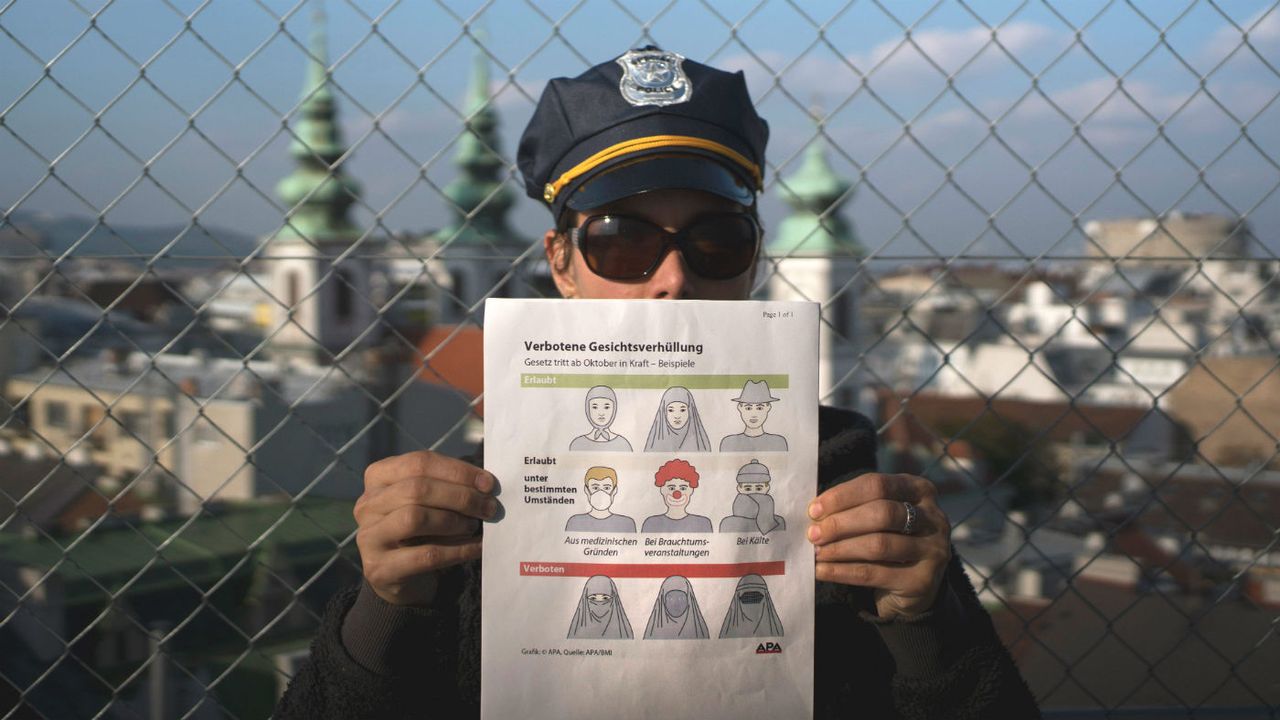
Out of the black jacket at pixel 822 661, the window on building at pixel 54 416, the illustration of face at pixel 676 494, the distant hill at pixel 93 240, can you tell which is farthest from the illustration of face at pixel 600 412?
the window on building at pixel 54 416

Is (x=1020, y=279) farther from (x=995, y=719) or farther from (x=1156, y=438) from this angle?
(x=1156, y=438)

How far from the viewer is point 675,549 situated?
130cm

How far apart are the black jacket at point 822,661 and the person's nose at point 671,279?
1.58 feet

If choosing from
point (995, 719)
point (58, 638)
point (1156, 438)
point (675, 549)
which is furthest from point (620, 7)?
point (1156, 438)

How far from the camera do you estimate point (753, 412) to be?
132 centimetres

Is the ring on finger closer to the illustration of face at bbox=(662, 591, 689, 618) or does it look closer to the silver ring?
the silver ring

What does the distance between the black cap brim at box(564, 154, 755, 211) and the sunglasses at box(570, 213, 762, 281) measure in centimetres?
4

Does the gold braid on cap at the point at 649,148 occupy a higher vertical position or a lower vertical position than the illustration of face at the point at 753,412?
higher

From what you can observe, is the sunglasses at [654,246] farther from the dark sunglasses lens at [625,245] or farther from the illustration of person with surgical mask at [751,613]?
the illustration of person with surgical mask at [751,613]

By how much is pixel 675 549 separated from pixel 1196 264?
1915 millimetres

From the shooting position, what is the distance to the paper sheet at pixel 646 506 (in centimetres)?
130

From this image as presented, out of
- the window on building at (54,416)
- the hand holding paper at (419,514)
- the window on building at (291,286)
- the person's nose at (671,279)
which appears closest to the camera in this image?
the hand holding paper at (419,514)

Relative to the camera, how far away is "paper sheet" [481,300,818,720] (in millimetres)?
1305

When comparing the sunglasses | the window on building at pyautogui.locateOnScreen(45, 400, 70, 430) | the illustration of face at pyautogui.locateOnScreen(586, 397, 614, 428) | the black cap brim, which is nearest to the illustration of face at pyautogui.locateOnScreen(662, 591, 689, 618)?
the illustration of face at pyautogui.locateOnScreen(586, 397, 614, 428)
